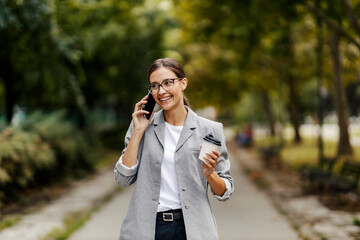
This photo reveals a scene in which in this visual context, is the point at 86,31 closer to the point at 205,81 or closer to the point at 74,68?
the point at 74,68

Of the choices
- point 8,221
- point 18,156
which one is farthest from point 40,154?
point 8,221

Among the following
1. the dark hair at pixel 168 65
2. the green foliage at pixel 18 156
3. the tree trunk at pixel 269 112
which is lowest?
the dark hair at pixel 168 65

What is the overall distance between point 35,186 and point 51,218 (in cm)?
390

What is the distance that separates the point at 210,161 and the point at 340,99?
15.4 m

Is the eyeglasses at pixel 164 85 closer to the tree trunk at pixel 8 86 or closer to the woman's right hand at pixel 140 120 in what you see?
the woman's right hand at pixel 140 120

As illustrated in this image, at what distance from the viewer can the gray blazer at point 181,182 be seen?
268 cm

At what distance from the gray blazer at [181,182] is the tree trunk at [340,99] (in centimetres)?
1432

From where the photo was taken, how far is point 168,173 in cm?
274

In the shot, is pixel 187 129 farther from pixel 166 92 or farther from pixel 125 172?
pixel 125 172

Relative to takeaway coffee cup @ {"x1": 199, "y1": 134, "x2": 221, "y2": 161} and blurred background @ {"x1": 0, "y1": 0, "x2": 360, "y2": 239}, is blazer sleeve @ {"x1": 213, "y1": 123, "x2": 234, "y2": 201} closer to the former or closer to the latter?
takeaway coffee cup @ {"x1": 199, "y1": 134, "x2": 221, "y2": 161}

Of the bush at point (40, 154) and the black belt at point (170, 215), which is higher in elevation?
the bush at point (40, 154)

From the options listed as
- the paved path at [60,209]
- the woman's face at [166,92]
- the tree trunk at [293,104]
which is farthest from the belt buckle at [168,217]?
the tree trunk at [293,104]

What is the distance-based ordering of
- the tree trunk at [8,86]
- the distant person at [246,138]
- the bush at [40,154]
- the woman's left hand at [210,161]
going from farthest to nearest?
the distant person at [246,138] < the tree trunk at [8,86] < the bush at [40,154] < the woman's left hand at [210,161]

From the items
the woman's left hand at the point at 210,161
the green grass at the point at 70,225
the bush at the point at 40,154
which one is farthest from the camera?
the bush at the point at 40,154
